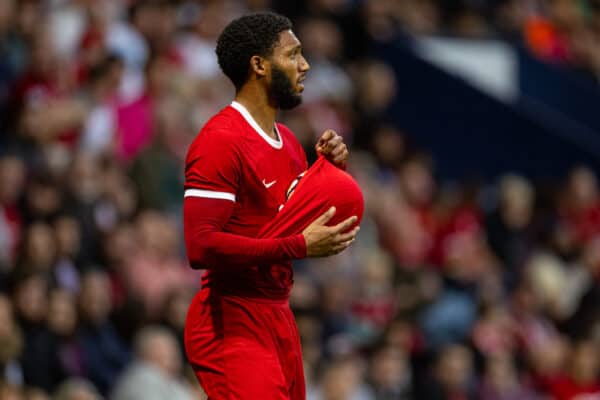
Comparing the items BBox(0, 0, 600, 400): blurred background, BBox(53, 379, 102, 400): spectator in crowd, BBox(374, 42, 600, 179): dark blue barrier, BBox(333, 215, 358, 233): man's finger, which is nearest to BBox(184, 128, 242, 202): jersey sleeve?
BBox(333, 215, 358, 233): man's finger

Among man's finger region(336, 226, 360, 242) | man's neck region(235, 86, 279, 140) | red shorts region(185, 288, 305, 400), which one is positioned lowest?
red shorts region(185, 288, 305, 400)

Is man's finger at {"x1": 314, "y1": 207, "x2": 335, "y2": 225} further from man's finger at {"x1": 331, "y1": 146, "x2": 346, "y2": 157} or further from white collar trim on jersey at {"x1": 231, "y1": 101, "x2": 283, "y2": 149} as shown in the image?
white collar trim on jersey at {"x1": 231, "y1": 101, "x2": 283, "y2": 149}

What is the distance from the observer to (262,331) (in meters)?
5.38

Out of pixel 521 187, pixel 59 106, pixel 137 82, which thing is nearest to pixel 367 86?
pixel 521 187

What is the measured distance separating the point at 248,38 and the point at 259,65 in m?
0.11

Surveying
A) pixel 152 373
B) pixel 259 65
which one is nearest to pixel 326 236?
pixel 259 65

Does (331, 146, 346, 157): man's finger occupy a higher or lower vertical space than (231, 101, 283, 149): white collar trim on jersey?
lower

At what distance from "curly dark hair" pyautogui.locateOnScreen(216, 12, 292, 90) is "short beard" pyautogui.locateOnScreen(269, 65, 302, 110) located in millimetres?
86

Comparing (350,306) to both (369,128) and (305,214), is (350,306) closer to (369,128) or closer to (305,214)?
(369,128)

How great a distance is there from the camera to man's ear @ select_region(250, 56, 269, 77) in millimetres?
5367

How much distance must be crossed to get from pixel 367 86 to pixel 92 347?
5169 millimetres

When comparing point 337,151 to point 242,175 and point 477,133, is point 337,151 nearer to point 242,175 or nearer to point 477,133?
point 242,175

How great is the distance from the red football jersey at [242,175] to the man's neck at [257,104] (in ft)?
0.07

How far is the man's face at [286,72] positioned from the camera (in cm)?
537
